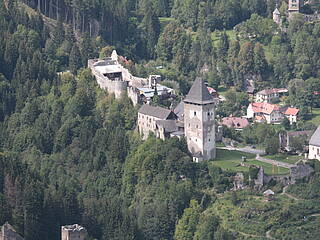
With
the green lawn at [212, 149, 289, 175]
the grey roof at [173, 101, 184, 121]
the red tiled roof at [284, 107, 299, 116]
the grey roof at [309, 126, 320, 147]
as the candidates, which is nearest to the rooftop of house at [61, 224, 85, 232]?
the green lawn at [212, 149, 289, 175]

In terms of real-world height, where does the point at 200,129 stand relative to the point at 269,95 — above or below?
above

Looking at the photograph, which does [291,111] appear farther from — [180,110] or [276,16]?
[276,16]

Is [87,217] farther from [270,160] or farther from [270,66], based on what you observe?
[270,66]

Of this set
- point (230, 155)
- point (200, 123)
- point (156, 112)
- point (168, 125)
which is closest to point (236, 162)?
point (230, 155)

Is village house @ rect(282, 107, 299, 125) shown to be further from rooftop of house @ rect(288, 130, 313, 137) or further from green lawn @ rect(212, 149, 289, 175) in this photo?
green lawn @ rect(212, 149, 289, 175)

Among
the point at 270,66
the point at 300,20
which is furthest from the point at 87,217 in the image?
the point at 300,20

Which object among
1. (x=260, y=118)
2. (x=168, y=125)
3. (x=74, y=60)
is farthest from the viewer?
(x=74, y=60)
